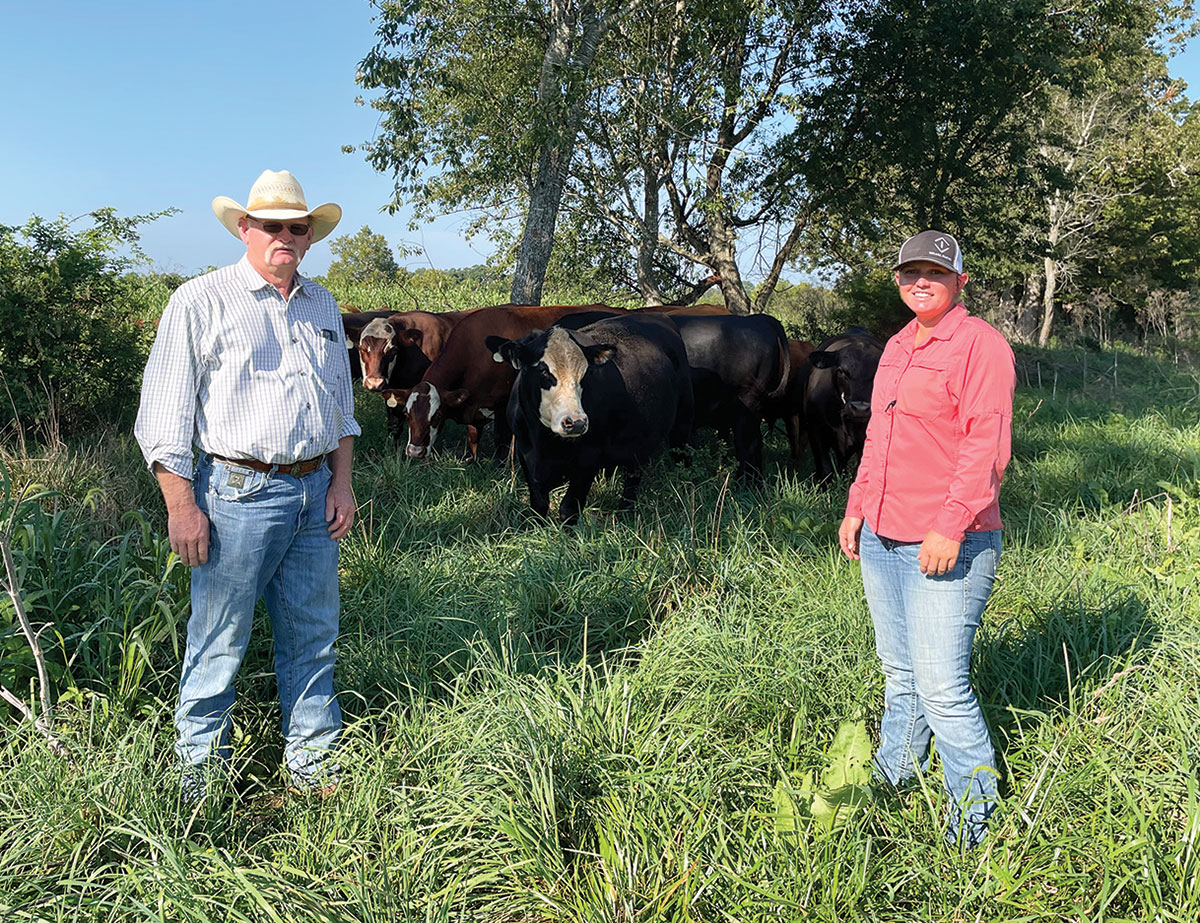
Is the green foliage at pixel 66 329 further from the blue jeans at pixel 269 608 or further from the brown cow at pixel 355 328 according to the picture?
the blue jeans at pixel 269 608

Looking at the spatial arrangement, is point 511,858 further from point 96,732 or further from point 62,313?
point 62,313

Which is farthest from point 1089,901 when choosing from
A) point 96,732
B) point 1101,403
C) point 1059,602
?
point 1101,403

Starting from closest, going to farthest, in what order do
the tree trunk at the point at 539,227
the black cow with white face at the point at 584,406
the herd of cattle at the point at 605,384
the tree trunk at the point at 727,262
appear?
the black cow with white face at the point at 584,406
the herd of cattle at the point at 605,384
the tree trunk at the point at 539,227
the tree trunk at the point at 727,262

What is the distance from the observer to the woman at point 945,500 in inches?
107

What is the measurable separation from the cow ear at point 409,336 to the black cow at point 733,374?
292cm

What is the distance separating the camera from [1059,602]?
4.39 metres

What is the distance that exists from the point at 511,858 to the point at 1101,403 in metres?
12.9

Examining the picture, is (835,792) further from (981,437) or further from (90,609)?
(90,609)

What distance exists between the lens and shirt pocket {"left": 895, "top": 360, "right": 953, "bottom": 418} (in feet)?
9.17

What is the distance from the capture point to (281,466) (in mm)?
3133

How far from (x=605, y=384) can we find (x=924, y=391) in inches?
168

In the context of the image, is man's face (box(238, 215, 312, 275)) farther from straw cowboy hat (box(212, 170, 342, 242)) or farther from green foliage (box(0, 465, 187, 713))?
green foliage (box(0, 465, 187, 713))

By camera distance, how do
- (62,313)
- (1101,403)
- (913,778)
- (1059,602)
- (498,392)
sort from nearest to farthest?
1. (913,778)
2. (1059,602)
3. (62,313)
4. (498,392)
5. (1101,403)

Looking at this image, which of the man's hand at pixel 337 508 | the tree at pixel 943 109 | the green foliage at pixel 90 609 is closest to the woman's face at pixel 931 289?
the man's hand at pixel 337 508
